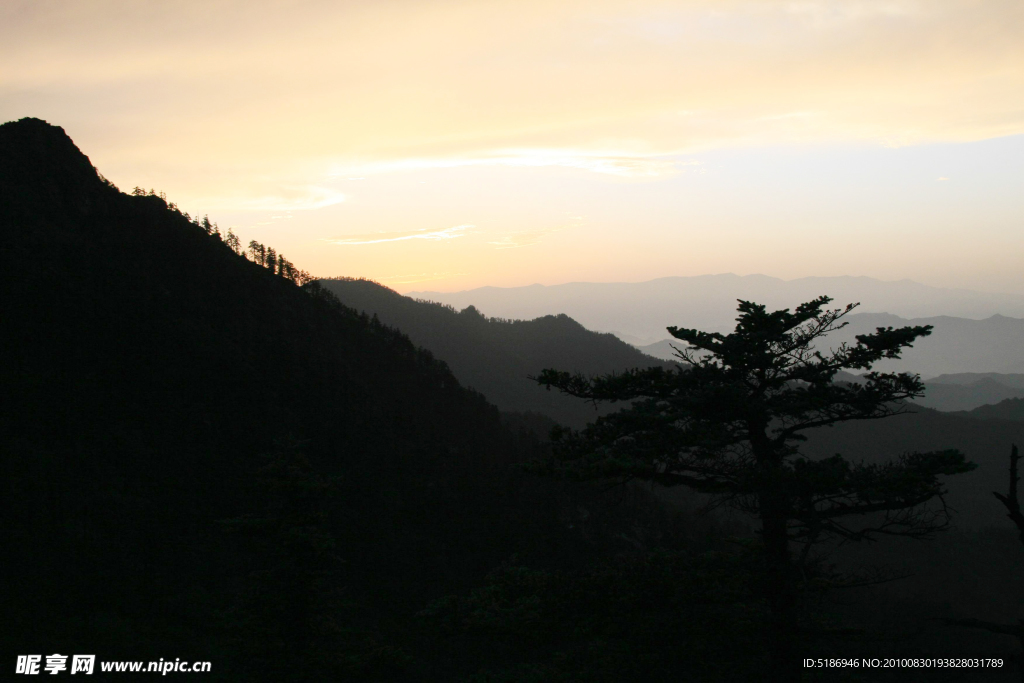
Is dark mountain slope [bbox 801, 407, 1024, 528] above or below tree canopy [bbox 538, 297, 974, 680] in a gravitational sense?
below

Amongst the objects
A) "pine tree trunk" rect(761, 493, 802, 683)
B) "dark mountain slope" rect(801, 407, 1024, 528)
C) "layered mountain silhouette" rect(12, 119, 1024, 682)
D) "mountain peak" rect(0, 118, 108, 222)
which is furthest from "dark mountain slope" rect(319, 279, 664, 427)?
"pine tree trunk" rect(761, 493, 802, 683)

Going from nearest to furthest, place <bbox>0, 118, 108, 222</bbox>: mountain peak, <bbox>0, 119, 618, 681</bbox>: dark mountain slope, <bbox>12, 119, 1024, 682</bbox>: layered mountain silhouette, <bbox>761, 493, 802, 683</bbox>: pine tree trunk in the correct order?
<bbox>761, 493, 802, 683</bbox>: pine tree trunk
<bbox>12, 119, 1024, 682</bbox>: layered mountain silhouette
<bbox>0, 119, 618, 681</bbox>: dark mountain slope
<bbox>0, 118, 108, 222</bbox>: mountain peak

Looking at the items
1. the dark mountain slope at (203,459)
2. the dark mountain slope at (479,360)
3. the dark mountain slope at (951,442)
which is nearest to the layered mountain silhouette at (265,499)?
the dark mountain slope at (203,459)

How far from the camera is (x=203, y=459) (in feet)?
116

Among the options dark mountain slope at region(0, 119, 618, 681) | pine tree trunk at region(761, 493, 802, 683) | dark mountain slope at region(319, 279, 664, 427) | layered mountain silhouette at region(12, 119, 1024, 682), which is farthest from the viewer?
dark mountain slope at region(319, 279, 664, 427)

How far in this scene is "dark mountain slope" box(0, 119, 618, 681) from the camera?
54.5ft

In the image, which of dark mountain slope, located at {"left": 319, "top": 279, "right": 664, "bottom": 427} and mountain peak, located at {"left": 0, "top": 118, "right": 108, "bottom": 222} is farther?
dark mountain slope, located at {"left": 319, "top": 279, "right": 664, "bottom": 427}

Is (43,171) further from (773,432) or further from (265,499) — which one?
(773,432)

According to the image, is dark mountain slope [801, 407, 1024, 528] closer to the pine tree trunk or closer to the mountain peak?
the pine tree trunk

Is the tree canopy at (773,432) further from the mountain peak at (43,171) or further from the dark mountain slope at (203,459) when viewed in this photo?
the mountain peak at (43,171)

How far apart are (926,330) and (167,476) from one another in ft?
117

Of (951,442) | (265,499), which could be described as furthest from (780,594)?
(951,442)

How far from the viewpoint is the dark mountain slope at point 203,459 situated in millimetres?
16625

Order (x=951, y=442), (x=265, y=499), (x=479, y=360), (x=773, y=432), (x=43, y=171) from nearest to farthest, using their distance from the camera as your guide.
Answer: (x=773, y=432) → (x=265, y=499) → (x=43, y=171) → (x=951, y=442) → (x=479, y=360)
